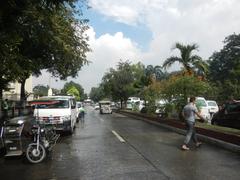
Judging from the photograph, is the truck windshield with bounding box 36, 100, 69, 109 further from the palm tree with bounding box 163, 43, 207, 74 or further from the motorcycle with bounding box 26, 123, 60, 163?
the palm tree with bounding box 163, 43, 207, 74

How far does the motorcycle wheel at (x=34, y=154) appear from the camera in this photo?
39.1ft

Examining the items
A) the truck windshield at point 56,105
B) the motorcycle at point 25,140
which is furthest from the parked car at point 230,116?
the motorcycle at point 25,140

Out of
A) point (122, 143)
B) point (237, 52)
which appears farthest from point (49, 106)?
point (237, 52)

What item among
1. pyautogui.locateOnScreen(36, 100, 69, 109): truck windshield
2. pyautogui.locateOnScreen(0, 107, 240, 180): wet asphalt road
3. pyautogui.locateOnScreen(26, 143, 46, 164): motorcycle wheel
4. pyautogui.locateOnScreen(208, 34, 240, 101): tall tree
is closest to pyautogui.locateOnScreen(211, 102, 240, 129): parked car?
pyautogui.locateOnScreen(0, 107, 240, 180): wet asphalt road

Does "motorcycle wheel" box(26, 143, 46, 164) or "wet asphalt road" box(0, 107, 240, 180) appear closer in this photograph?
"wet asphalt road" box(0, 107, 240, 180)

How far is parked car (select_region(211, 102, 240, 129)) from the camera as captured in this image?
71.8 ft

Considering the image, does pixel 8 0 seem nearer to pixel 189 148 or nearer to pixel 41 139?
pixel 41 139

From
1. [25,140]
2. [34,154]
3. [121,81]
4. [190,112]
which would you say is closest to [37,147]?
[34,154]

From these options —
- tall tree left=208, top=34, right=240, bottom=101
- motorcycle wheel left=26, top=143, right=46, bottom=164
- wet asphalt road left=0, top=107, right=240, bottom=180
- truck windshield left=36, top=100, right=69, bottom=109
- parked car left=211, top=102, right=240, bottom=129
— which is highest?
tall tree left=208, top=34, right=240, bottom=101

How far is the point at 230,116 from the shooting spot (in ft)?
74.2

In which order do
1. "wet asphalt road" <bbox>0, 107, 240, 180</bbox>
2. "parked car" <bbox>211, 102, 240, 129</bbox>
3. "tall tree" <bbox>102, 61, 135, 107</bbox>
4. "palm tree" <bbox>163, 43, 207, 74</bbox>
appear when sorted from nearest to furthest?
"wet asphalt road" <bbox>0, 107, 240, 180</bbox>, "parked car" <bbox>211, 102, 240, 129</bbox>, "palm tree" <bbox>163, 43, 207, 74</bbox>, "tall tree" <bbox>102, 61, 135, 107</bbox>

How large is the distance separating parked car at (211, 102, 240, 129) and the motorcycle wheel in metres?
12.3

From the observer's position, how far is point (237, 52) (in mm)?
94500

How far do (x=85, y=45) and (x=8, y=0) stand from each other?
70.0ft
